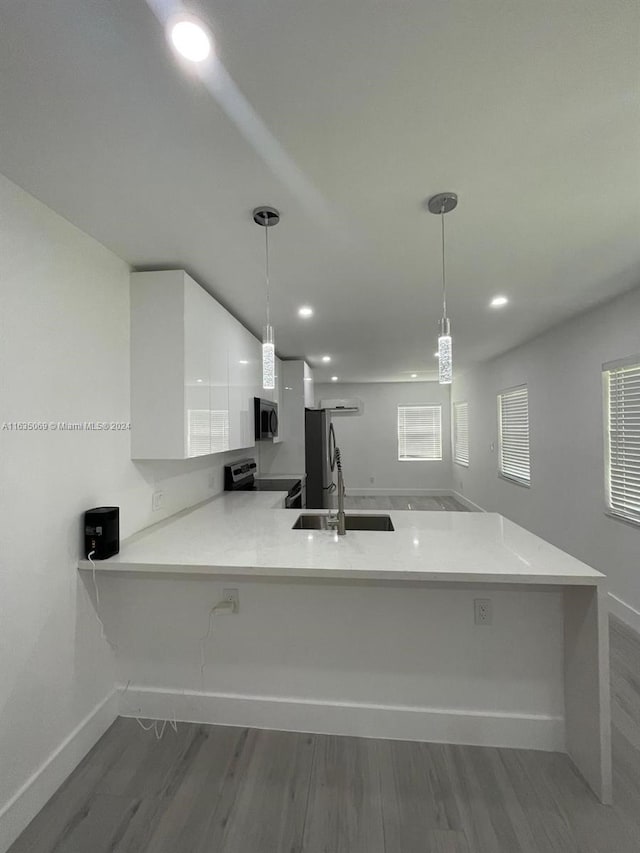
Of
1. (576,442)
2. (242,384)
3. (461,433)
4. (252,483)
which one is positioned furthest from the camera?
(461,433)

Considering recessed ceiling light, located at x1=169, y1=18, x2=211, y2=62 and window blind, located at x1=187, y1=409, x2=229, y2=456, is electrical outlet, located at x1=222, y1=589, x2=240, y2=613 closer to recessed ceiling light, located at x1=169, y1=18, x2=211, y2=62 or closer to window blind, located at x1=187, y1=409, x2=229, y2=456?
window blind, located at x1=187, y1=409, x2=229, y2=456

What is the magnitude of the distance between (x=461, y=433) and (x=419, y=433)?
0.96 meters

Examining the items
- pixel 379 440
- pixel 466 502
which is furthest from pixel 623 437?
pixel 379 440

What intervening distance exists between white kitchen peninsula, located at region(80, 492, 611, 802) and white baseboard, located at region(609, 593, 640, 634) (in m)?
1.47

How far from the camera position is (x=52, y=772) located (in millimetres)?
1503

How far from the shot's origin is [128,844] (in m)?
1.32

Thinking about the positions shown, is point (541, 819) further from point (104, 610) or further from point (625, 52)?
point (625, 52)

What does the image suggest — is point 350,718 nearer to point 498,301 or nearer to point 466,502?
point 498,301

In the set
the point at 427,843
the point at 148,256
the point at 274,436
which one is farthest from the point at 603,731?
the point at 274,436

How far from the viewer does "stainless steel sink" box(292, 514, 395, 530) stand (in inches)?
92.1

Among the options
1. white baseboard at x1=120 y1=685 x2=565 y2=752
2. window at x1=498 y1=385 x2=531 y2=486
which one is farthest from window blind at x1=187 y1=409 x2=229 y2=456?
window at x1=498 y1=385 x2=531 y2=486

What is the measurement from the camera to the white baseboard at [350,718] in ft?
5.58

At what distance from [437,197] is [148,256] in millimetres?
1449

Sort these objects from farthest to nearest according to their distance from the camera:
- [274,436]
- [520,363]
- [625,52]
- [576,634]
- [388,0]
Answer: [520,363] → [274,436] → [576,634] → [625,52] → [388,0]
